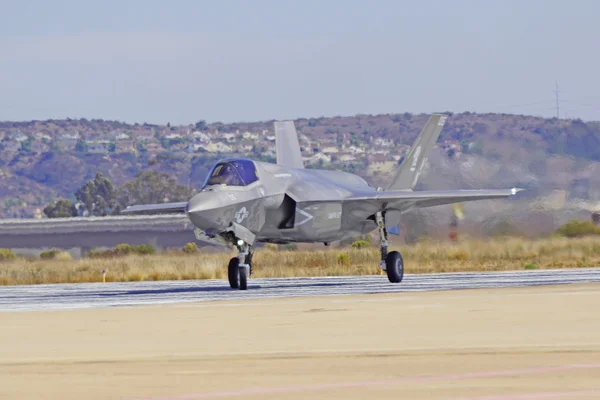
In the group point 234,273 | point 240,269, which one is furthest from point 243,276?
point 234,273

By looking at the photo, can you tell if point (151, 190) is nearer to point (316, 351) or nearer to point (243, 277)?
point (243, 277)

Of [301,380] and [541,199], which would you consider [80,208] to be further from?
→ [301,380]

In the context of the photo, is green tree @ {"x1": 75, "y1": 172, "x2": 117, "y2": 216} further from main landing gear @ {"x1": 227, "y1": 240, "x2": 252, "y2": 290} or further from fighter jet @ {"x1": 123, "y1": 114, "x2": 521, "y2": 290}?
main landing gear @ {"x1": 227, "y1": 240, "x2": 252, "y2": 290}

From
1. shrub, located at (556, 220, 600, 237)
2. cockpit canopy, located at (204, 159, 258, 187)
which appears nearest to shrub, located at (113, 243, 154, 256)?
shrub, located at (556, 220, 600, 237)

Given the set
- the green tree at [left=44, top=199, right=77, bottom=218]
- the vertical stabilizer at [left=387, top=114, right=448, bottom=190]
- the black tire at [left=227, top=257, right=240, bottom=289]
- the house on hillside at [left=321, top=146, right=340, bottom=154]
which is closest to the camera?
the black tire at [left=227, top=257, right=240, bottom=289]

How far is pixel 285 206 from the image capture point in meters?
27.1

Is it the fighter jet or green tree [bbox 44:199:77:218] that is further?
green tree [bbox 44:199:77:218]

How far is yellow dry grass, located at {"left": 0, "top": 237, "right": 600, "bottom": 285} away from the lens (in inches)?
1430

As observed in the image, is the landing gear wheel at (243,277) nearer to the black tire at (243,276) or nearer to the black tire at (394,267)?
the black tire at (243,276)

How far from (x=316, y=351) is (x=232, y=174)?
1364cm

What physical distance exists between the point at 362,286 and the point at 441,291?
168 inches

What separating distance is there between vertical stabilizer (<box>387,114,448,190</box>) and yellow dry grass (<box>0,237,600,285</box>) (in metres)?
3.81

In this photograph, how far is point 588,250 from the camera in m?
41.2

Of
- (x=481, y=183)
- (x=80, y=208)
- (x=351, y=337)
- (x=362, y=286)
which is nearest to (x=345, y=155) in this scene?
(x=80, y=208)
